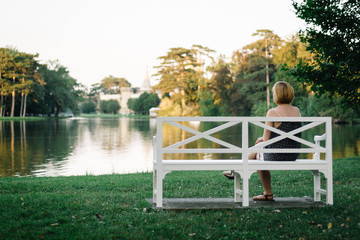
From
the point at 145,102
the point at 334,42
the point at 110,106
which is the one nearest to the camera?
the point at 334,42

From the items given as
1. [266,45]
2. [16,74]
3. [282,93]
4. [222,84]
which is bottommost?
[282,93]

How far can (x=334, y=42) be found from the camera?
398 inches

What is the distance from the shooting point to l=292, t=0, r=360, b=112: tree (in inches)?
396

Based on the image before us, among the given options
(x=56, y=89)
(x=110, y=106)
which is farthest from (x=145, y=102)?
(x=56, y=89)

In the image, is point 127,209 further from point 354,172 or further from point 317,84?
point 317,84

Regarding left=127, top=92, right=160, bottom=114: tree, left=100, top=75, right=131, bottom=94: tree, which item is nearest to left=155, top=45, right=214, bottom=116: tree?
left=127, top=92, right=160, bottom=114: tree

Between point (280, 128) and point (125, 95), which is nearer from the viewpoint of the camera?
point (280, 128)

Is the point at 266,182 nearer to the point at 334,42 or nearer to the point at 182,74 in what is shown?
the point at 334,42

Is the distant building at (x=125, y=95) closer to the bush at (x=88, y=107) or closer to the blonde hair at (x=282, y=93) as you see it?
the bush at (x=88, y=107)

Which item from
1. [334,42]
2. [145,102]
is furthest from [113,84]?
[334,42]

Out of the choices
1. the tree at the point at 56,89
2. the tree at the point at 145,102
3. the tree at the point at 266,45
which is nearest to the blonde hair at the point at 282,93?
the tree at the point at 266,45

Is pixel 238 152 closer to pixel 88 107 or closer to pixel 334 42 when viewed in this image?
pixel 334 42

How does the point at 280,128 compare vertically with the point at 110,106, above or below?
below

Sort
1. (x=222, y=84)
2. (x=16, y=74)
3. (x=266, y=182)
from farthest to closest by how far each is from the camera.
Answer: (x=222, y=84), (x=16, y=74), (x=266, y=182)
